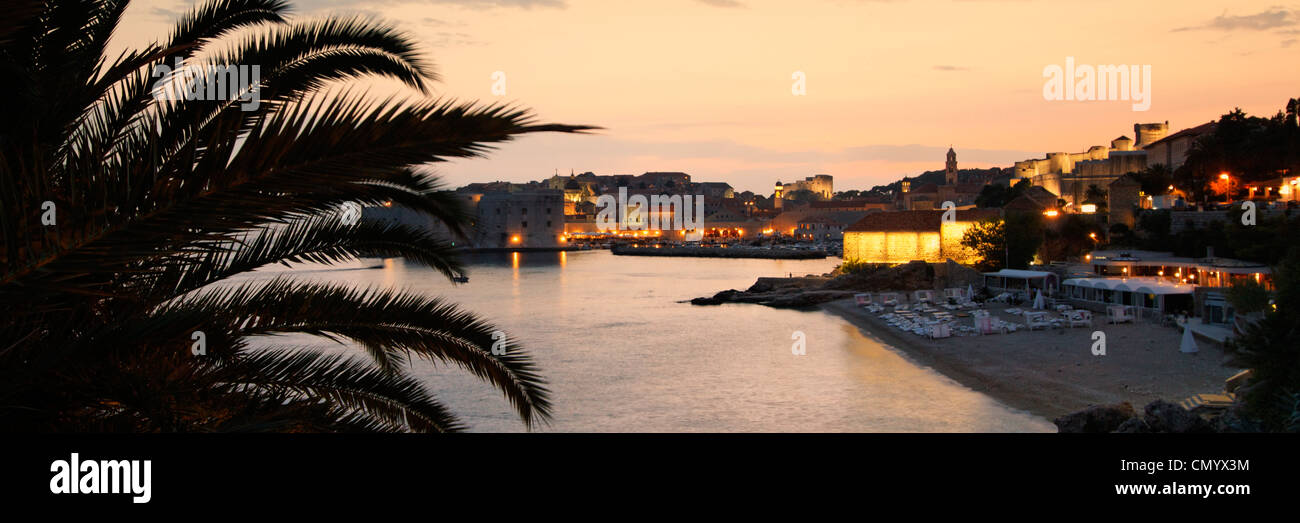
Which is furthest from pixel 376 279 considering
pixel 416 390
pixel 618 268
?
pixel 416 390

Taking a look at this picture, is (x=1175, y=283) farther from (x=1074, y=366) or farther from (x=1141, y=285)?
(x=1074, y=366)

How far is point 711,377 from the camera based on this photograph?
16531 mm

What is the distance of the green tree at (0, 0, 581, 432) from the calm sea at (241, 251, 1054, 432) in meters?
3.51

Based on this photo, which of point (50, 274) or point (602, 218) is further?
point (602, 218)

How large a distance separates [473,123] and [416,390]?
227 centimetres

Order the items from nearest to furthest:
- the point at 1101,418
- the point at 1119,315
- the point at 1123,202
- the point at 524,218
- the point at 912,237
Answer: the point at 1101,418, the point at 1119,315, the point at 1123,202, the point at 912,237, the point at 524,218

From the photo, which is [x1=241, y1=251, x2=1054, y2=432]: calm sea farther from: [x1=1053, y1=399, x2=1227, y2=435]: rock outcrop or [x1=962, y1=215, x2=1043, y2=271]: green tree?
[x1=962, y1=215, x2=1043, y2=271]: green tree

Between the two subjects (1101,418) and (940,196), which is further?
(940,196)

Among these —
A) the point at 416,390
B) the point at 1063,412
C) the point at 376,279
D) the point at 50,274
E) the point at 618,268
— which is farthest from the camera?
the point at 618,268

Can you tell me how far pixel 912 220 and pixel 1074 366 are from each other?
21.9 m

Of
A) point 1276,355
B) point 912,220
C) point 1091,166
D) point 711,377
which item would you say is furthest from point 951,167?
point 1276,355

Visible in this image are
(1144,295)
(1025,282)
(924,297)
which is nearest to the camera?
(1144,295)
